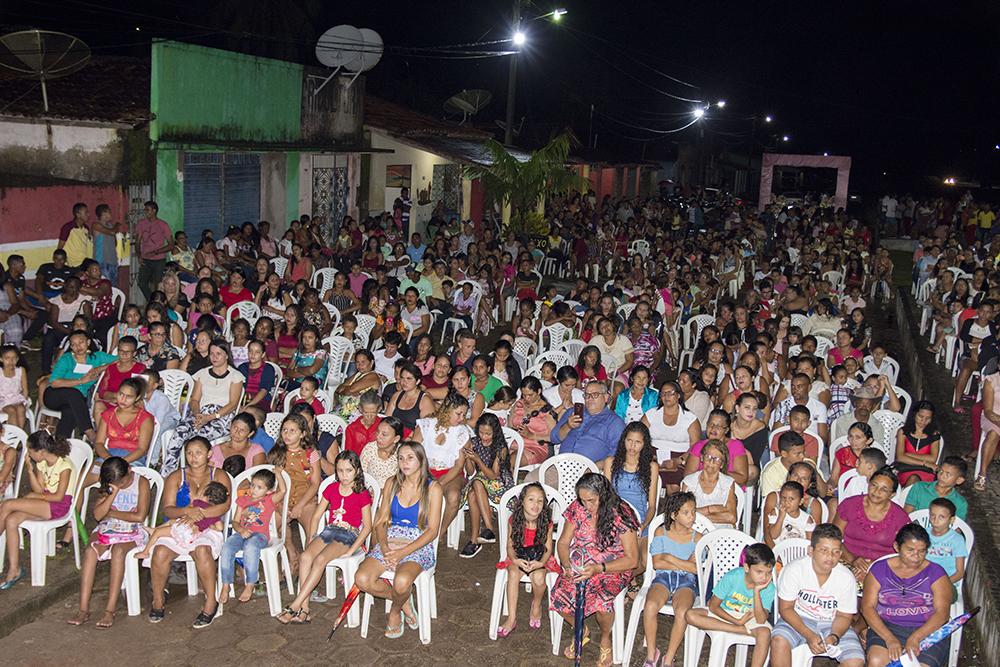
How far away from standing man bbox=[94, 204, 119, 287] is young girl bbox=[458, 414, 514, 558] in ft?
23.2

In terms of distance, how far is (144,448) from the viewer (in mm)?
7293

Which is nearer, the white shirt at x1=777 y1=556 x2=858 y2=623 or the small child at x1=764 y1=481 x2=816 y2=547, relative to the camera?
the white shirt at x1=777 y1=556 x2=858 y2=623

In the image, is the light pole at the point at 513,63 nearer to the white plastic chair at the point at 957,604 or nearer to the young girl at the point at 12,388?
the young girl at the point at 12,388

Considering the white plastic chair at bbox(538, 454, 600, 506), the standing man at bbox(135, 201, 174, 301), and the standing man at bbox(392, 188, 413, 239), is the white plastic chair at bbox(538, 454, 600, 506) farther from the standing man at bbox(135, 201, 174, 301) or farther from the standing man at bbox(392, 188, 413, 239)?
the standing man at bbox(392, 188, 413, 239)

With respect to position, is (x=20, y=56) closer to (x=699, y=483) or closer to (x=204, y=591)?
(x=204, y=591)

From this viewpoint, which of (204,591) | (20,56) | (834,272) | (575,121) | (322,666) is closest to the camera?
(322,666)

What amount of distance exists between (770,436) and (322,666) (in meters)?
4.01

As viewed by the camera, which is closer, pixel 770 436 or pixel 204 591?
pixel 204 591

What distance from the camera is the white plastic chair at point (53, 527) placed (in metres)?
6.40

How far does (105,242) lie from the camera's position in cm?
1251

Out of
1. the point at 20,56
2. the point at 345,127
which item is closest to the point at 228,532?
the point at 20,56

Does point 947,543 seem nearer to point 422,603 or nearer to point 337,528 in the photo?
point 422,603

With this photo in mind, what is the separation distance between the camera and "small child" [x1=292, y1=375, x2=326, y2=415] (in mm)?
7977

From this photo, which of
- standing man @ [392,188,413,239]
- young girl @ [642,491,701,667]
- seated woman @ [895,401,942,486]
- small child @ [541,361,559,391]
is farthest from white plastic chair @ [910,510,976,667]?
standing man @ [392,188,413,239]
